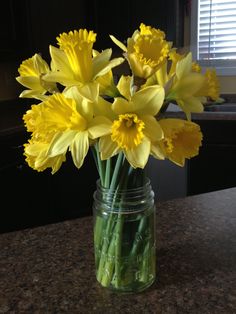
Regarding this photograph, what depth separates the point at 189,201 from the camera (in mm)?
1073

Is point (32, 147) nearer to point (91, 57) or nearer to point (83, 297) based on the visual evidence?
point (91, 57)

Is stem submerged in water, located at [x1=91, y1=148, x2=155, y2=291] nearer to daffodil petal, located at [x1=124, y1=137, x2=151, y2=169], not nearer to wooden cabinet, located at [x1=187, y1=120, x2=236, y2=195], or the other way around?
daffodil petal, located at [x1=124, y1=137, x2=151, y2=169]

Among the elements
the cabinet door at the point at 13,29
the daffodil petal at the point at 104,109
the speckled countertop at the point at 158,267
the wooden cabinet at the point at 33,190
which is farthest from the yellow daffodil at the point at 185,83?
the cabinet door at the point at 13,29

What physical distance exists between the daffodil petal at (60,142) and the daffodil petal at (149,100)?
0.10m

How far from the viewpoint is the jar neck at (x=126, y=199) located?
25.6 inches

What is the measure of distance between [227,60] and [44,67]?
98.5 inches

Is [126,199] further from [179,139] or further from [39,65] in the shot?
[39,65]

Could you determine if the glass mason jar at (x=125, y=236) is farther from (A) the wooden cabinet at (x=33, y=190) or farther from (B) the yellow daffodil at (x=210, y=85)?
(A) the wooden cabinet at (x=33, y=190)

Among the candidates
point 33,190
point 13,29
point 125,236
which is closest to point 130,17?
point 13,29

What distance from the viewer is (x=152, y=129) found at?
1.86ft

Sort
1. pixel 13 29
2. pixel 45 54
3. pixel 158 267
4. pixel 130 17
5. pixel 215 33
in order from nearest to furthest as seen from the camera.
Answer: pixel 158 267 → pixel 13 29 → pixel 45 54 → pixel 130 17 → pixel 215 33

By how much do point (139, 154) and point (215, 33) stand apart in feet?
8.44

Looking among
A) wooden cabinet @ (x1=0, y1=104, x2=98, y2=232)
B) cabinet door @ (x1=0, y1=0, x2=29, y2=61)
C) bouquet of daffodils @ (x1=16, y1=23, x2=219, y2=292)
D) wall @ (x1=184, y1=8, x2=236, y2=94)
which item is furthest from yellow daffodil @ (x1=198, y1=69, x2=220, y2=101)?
wall @ (x1=184, y1=8, x2=236, y2=94)

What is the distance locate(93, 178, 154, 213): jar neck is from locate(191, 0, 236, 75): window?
8.09ft
